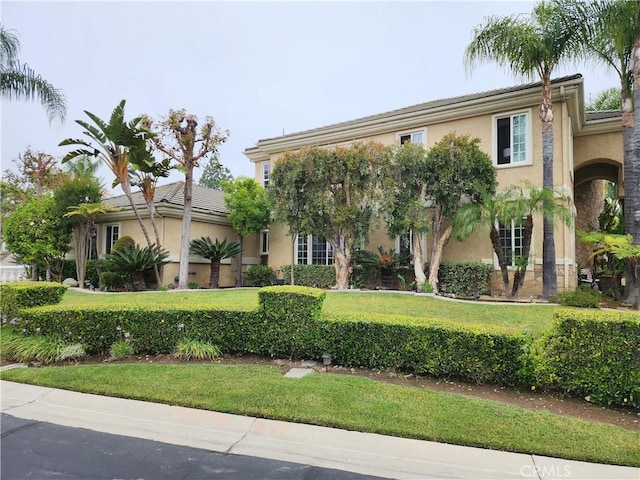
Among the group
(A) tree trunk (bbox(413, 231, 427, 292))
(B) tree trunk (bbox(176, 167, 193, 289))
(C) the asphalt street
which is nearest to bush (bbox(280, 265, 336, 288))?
(A) tree trunk (bbox(413, 231, 427, 292))

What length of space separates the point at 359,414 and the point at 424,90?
1897 cm

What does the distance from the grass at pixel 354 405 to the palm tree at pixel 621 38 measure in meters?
9.74

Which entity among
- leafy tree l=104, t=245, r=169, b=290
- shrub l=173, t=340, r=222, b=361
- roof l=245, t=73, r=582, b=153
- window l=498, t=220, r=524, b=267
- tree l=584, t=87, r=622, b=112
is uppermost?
tree l=584, t=87, r=622, b=112

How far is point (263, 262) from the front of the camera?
19.8m

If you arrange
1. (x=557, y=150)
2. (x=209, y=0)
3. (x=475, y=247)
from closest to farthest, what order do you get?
(x=209, y=0)
(x=557, y=150)
(x=475, y=247)

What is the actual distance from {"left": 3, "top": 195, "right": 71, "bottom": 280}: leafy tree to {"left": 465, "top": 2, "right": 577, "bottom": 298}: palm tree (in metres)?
18.1

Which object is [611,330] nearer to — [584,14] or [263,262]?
[584,14]

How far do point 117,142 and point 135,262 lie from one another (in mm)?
4608

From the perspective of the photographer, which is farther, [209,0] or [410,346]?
[209,0]

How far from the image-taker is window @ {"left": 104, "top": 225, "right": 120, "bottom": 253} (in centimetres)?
1831

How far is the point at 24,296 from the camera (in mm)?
7453

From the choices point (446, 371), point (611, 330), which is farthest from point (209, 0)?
point (611, 330)

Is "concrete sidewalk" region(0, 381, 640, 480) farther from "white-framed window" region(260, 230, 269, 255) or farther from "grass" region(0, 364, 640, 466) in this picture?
"white-framed window" region(260, 230, 269, 255)

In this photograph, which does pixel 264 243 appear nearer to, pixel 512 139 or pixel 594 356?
pixel 512 139
